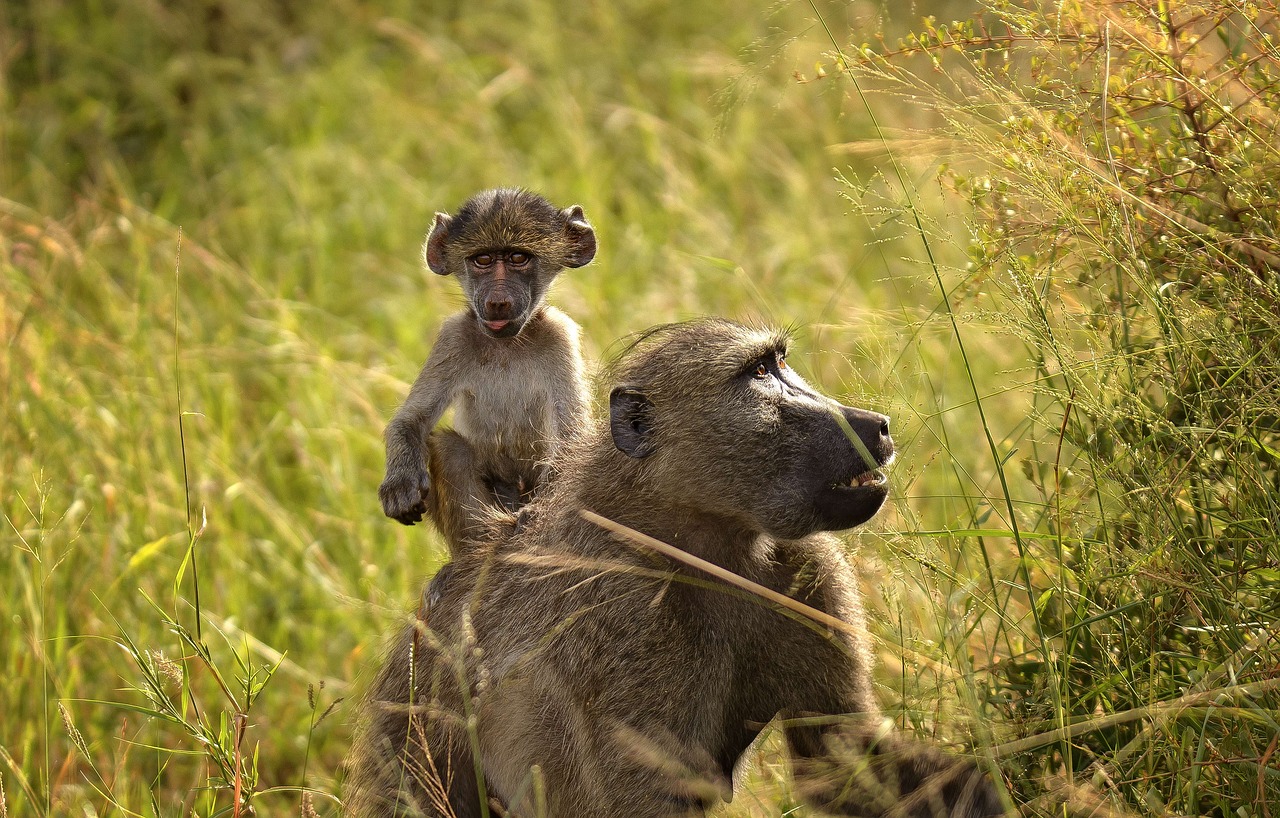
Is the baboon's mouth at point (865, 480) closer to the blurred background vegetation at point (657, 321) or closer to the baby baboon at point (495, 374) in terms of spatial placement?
the blurred background vegetation at point (657, 321)

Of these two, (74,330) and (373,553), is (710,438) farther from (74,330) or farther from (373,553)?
(74,330)

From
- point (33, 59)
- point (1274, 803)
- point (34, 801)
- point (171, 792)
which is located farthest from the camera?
point (33, 59)

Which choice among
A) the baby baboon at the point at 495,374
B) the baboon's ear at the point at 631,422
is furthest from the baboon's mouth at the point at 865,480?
the baby baboon at the point at 495,374

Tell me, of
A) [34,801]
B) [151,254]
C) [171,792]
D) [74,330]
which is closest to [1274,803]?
→ [34,801]

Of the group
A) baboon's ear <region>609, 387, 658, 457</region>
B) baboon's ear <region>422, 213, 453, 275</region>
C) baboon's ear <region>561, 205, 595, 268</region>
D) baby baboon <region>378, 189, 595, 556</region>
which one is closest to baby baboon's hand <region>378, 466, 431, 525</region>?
baby baboon <region>378, 189, 595, 556</region>

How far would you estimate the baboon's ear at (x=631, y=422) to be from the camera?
3.02m

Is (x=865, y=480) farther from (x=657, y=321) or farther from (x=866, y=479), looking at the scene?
(x=657, y=321)

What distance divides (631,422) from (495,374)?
766 millimetres

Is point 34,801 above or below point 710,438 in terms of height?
below

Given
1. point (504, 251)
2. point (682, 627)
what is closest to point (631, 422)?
point (682, 627)

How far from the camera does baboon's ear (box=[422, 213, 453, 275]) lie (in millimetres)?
3850

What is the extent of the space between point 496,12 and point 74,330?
13.3ft

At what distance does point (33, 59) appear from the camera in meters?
7.81

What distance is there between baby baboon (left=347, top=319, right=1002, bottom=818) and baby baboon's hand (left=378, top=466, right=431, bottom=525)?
0.77 feet
